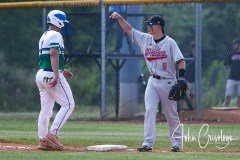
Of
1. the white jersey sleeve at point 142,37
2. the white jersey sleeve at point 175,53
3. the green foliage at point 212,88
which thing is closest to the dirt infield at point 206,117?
the green foliage at point 212,88

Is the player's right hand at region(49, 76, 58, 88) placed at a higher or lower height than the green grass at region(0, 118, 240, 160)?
higher

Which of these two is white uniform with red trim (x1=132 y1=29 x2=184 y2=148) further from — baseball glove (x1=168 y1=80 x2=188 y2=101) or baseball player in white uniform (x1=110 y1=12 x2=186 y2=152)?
baseball glove (x1=168 y1=80 x2=188 y2=101)

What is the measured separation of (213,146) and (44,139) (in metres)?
2.72

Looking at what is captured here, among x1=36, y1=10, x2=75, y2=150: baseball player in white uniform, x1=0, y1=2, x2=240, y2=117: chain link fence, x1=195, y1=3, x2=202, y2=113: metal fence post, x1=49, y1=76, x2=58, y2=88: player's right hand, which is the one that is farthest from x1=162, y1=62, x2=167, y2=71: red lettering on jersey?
x1=0, y1=2, x2=240, y2=117: chain link fence

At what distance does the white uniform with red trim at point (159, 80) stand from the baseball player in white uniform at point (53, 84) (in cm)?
109

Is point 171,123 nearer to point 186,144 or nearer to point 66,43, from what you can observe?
point 186,144

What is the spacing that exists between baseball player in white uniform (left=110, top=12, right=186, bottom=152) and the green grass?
0.90ft

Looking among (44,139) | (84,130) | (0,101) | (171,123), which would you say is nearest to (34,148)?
(44,139)

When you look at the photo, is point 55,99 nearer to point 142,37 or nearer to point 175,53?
point 142,37

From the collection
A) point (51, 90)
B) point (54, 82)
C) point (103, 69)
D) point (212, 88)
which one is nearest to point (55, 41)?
point (54, 82)

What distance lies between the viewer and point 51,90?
12805mm

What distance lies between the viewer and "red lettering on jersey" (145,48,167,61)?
Result: 12516 mm

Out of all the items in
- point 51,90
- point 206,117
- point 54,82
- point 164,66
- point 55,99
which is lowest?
point 206,117

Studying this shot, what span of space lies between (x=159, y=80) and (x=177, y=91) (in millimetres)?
410
